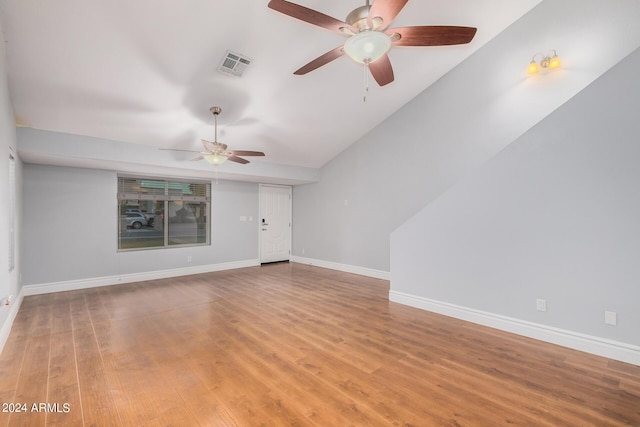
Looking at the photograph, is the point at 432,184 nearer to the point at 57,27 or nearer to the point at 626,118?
the point at 626,118

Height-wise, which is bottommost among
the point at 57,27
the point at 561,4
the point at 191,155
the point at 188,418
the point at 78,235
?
the point at 188,418

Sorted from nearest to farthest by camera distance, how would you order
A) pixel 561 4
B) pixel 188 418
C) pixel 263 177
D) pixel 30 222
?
pixel 188 418
pixel 561 4
pixel 30 222
pixel 263 177

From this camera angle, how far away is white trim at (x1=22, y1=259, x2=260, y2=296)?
4.78 metres

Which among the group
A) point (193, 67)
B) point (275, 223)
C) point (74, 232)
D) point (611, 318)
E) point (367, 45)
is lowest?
point (611, 318)

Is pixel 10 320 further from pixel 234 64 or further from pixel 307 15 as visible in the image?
pixel 307 15

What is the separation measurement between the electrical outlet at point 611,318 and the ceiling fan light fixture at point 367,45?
3.10 meters

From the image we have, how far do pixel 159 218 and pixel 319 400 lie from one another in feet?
17.5

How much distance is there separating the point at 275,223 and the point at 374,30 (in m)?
6.22

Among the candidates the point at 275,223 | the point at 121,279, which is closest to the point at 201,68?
the point at 121,279

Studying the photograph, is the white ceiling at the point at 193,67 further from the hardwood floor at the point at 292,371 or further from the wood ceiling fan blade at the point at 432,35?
the hardwood floor at the point at 292,371

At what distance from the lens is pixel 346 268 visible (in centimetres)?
659

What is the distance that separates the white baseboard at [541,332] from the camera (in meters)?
2.62

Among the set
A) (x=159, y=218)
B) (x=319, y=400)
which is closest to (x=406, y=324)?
(x=319, y=400)

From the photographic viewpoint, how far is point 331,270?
6.77m
